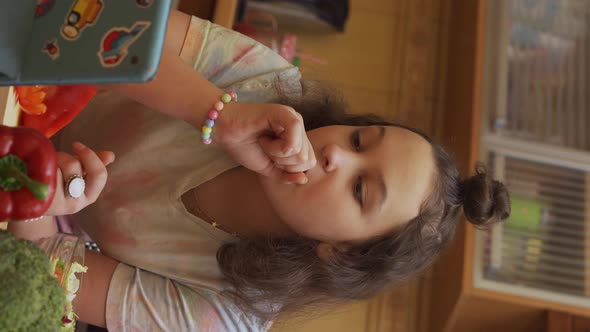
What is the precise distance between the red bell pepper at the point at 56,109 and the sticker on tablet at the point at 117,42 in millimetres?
270

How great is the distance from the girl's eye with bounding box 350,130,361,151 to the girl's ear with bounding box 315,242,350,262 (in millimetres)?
160

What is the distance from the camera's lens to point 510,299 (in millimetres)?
1540

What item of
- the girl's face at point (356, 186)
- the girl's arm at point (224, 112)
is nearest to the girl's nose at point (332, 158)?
the girl's face at point (356, 186)

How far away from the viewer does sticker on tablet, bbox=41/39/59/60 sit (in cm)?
49

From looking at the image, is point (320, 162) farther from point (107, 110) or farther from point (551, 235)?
point (551, 235)

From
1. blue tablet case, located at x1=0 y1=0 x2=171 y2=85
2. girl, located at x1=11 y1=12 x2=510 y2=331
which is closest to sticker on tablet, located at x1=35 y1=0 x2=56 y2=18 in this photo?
blue tablet case, located at x1=0 y1=0 x2=171 y2=85

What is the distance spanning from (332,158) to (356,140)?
0.08 metres

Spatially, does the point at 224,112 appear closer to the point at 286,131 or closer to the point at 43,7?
the point at 286,131

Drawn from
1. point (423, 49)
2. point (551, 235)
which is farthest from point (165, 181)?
point (423, 49)

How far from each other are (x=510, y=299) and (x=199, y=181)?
1002mm

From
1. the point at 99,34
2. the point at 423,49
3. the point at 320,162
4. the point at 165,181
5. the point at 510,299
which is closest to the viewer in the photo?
the point at 99,34

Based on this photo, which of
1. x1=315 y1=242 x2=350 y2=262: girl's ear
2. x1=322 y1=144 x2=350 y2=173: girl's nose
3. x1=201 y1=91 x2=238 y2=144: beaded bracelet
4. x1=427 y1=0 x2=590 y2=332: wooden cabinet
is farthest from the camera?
x1=427 y1=0 x2=590 y2=332: wooden cabinet

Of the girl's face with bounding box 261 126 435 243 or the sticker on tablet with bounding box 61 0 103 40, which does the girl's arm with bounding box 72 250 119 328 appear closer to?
the girl's face with bounding box 261 126 435 243

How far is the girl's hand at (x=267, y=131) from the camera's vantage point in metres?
0.67
